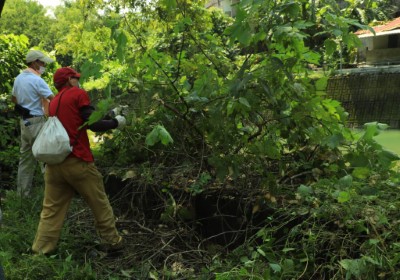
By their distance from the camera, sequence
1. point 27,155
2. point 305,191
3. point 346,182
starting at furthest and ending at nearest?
point 27,155 → point 305,191 → point 346,182

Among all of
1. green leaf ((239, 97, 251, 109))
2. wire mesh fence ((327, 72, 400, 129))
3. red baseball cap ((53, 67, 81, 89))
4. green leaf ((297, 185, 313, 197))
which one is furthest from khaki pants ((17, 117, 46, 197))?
wire mesh fence ((327, 72, 400, 129))

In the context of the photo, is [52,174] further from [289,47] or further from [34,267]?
[289,47]

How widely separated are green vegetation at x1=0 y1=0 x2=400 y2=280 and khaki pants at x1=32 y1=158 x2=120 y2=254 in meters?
0.19

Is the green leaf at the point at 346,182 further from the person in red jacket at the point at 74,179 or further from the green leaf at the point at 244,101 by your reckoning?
the person in red jacket at the point at 74,179

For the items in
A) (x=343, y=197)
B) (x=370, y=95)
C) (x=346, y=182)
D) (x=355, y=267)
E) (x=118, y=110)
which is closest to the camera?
(x=355, y=267)

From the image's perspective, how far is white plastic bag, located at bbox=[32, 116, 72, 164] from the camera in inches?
163

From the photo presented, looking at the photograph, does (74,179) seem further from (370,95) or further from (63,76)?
(370,95)

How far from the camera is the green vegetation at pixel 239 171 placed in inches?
135

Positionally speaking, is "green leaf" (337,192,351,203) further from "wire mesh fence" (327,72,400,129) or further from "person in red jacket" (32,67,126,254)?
"wire mesh fence" (327,72,400,129)

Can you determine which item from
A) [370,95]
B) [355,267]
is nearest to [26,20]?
[370,95]

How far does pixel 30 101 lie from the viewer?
19.8 ft

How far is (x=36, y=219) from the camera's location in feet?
17.2

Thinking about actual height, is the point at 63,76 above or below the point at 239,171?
above

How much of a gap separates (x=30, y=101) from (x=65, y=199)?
2078mm
